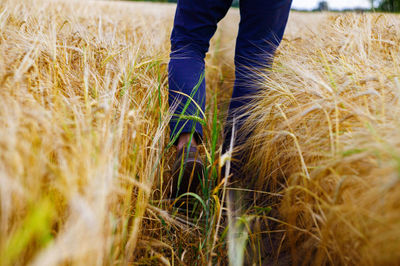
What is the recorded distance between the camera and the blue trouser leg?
95 centimetres

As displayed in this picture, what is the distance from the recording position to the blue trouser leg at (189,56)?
949 mm

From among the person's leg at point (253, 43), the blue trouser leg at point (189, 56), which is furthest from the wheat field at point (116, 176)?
the person's leg at point (253, 43)

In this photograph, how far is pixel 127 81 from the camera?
2.88ft

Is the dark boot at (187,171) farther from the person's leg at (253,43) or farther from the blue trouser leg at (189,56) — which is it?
the person's leg at (253,43)

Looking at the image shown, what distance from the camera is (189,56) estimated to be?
1.03 meters

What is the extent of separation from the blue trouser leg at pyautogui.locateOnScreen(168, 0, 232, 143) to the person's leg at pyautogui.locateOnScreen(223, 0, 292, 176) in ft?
0.35

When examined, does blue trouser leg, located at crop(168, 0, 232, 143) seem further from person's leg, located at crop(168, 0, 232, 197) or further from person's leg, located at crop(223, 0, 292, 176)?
person's leg, located at crop(223, 0, 292, 176)

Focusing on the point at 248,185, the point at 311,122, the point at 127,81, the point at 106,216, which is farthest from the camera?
the point at 248,185

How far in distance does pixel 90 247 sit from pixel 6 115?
277 mm

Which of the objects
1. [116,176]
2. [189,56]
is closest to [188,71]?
[189,56]

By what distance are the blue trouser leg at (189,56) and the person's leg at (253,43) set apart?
4.2 inches

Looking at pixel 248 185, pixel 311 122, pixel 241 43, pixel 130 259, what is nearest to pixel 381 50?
pixel 241 43

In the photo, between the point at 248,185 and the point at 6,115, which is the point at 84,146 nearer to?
the point at 6,115

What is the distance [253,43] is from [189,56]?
259 millimetres
